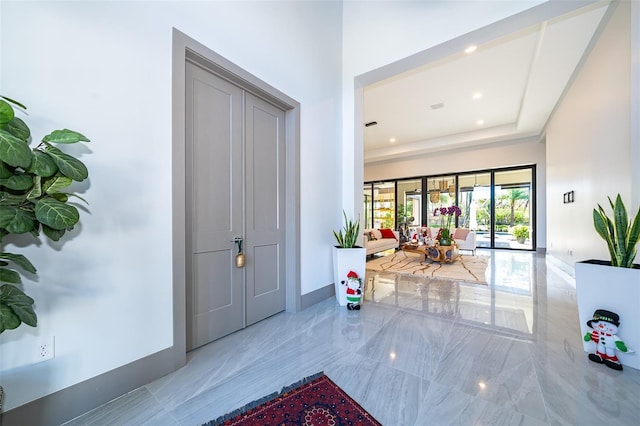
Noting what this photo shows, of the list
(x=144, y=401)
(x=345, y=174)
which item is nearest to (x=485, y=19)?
(x=345, y=174)

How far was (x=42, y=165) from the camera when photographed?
0.94 metres

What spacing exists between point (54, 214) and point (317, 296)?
2.50m

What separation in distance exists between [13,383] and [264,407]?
115 centimetres

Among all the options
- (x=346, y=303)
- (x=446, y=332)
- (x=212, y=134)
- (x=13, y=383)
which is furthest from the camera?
(x=346, y=303)

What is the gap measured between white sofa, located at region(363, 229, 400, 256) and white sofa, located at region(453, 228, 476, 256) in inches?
65.3

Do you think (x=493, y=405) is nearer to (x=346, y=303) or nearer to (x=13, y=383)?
(x=346, y=303)

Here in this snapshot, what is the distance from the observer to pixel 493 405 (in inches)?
54.0

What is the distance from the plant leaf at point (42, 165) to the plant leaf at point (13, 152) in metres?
0.10

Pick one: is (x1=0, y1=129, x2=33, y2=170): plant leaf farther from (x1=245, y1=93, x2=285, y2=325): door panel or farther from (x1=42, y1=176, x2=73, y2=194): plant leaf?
(x1=245, y1=93, x2=285, y2=325): door panel

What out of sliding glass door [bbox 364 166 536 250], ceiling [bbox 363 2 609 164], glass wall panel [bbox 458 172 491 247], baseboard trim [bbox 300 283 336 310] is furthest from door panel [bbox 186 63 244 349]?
glass wall panel [bbox 458 172 491 247]

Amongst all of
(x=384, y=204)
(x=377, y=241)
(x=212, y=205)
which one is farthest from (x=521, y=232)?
(x=212, y=205)

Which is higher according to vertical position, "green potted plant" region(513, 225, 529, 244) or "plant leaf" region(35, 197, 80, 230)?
"plant leaf" region(35, 197, 80, 230)

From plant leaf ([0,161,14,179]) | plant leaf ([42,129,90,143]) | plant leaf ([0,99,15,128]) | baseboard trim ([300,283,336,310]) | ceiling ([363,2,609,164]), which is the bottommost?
baseboard trim ([300,283,336,310])

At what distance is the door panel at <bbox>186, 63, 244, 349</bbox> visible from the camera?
195 centimetres
